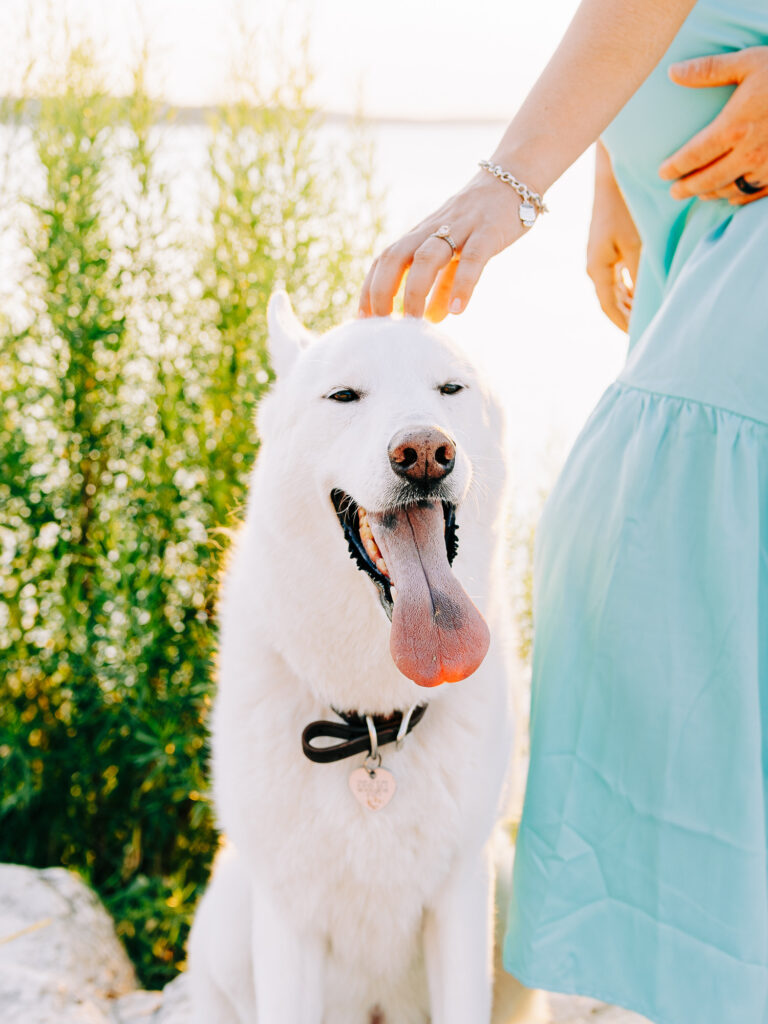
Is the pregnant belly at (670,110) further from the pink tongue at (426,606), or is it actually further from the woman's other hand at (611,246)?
the pink tongue at (426,606)

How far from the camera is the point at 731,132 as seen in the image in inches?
50.6

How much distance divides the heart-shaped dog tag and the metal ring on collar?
116 cm

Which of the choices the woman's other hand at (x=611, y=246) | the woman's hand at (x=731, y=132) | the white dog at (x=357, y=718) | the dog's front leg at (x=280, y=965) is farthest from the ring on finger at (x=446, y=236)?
the dog's front leg at (x=280, y=965)

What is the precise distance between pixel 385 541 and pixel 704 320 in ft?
2.03

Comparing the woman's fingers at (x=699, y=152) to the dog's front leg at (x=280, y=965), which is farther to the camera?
the dog's front leg at (x=280, y=965)

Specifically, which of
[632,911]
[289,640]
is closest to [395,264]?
[289,640]

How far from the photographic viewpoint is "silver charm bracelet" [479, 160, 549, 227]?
1360 mm

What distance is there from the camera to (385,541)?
1.48 m

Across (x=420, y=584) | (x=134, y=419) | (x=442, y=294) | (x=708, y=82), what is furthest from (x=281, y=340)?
(x=134, y=419)

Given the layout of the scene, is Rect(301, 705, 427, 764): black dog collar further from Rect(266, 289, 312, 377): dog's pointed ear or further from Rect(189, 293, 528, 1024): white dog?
Rect(266, 289, 312, 377): dog's pointed ear

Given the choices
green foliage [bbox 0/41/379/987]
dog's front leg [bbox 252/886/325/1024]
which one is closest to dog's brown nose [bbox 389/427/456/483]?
dog's front leg [bbox 252/886/325/1024]

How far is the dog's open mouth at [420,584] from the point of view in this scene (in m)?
1.38

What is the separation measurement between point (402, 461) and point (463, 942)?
94 centimetres

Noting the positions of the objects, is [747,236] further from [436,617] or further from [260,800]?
[260,800]
